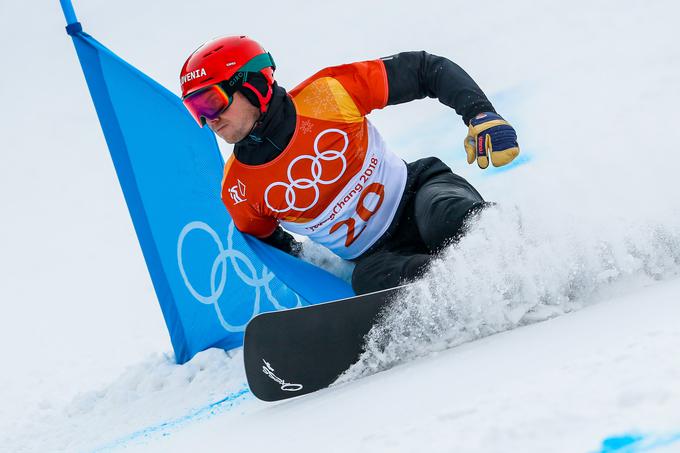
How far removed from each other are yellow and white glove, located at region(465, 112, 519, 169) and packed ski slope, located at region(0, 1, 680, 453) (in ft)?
0.50

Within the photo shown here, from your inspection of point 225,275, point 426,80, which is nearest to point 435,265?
point 426,80

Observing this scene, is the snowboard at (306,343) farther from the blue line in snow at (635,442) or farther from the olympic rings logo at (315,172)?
the blue line in snow at (635,442)

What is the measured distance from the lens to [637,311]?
169 cm

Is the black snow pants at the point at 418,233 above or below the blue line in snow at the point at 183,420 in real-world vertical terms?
above

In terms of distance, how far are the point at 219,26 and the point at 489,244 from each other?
260 inches

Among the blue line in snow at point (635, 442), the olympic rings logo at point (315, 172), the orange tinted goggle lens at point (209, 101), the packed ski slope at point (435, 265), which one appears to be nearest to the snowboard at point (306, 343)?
the packed ski slope at point (435, 265)

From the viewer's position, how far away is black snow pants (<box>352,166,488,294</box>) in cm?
256

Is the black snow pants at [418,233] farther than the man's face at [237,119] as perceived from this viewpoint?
No

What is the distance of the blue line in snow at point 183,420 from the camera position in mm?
2695

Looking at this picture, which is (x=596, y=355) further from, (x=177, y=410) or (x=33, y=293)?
(x=33, y=293)

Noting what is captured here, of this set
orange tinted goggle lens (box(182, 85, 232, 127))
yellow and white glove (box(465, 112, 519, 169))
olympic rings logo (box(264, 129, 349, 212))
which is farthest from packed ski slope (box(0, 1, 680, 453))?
orange tinted goggle lens (box(182, 85, 232, 127))

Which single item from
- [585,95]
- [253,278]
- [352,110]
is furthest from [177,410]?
[585,95]

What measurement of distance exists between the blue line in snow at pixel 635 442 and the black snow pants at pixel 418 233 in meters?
1.44

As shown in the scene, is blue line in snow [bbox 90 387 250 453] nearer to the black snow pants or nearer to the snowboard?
the snowboard
